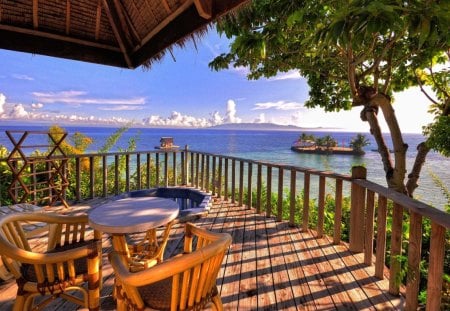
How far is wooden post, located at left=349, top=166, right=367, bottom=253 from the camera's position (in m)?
2.88

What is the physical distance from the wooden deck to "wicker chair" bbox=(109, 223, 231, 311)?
774 millimetres

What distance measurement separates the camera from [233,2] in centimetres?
177

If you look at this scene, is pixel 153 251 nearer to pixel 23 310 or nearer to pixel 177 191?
pixel 23 310

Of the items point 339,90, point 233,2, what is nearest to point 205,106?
point 339,90

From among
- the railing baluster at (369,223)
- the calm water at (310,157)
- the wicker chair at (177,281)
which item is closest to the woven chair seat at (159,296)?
the wicker chair at (177,281)

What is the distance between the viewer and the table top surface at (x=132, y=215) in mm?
1764

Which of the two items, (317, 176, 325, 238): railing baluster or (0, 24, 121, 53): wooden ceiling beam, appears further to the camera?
(317, 176, 325, 238): railing baluster

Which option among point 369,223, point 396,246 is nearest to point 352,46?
point 396,246

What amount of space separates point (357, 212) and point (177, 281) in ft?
8.04

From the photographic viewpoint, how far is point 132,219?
188 cm

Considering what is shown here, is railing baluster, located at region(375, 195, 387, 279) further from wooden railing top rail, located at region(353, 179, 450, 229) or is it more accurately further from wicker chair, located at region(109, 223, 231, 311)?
wicker chair, located at region(109, 223, 231, 311)

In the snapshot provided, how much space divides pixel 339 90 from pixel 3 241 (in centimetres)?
601

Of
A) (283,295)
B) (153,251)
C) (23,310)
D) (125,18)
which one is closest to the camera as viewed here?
(23,310)

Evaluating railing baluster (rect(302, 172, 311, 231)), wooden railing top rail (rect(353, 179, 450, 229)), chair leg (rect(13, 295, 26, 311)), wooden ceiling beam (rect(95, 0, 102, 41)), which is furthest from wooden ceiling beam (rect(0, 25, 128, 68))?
wooden railing top rail (rect(353, 179, 450, 229))
